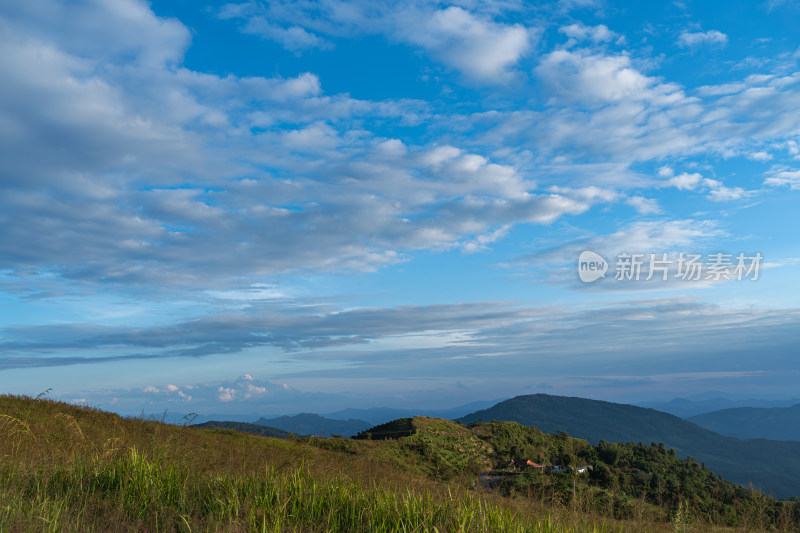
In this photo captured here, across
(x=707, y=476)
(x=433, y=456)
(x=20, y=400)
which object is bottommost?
(x=707, y=476)

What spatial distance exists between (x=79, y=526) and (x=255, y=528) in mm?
2280

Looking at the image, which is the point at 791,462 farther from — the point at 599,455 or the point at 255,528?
the point at 255,528

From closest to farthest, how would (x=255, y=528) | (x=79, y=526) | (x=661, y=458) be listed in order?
(x=255, y=528) < (x=79, y=526) < (x=661, y=458)

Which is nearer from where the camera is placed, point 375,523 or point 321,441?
point 375,523

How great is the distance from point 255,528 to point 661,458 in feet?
137

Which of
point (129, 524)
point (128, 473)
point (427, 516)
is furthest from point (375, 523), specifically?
point (128, 473)

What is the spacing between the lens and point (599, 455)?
34750mm

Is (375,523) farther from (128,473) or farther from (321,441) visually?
(321,441)

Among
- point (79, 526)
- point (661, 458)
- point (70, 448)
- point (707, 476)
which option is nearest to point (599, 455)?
point (661, 458)

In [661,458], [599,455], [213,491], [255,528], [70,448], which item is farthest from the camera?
[661,458]

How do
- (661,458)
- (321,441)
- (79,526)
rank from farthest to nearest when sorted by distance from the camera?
(661,458), (321,441), (79,526)

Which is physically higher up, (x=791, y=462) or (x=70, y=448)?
(x=70, y=448)

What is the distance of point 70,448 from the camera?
11.6 meters

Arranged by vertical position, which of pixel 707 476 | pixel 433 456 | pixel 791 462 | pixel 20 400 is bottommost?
pixel 791 462
